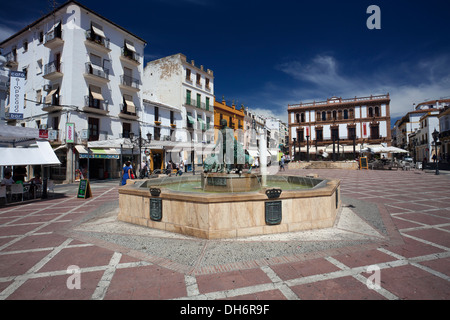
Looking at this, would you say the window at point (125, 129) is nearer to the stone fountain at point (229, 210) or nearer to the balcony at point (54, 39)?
the balcony at point (54, 39)

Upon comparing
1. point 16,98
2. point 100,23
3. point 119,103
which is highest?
point 100,23

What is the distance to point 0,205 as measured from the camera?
330 inches

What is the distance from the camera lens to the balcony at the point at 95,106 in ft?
59.0

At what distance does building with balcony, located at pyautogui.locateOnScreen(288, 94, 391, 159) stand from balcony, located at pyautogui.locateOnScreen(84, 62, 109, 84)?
92.9 ft

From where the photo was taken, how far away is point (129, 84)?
71.6ft

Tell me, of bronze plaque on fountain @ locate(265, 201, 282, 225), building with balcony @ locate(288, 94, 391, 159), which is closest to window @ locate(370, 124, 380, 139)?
building with balcony @ locate(288, 94, 391, 159)

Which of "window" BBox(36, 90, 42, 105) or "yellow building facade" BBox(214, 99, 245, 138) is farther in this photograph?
"yellow building facade" BBox(214, 99, 245, 138)

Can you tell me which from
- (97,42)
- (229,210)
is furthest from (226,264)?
(97,42)

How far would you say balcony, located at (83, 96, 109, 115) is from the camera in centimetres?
1799

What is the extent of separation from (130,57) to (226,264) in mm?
23876

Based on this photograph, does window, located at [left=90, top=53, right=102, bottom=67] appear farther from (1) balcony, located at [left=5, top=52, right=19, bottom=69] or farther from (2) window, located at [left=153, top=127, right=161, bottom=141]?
(1) balcony, located at [left=5, top=52, right=19, bottom=69]
